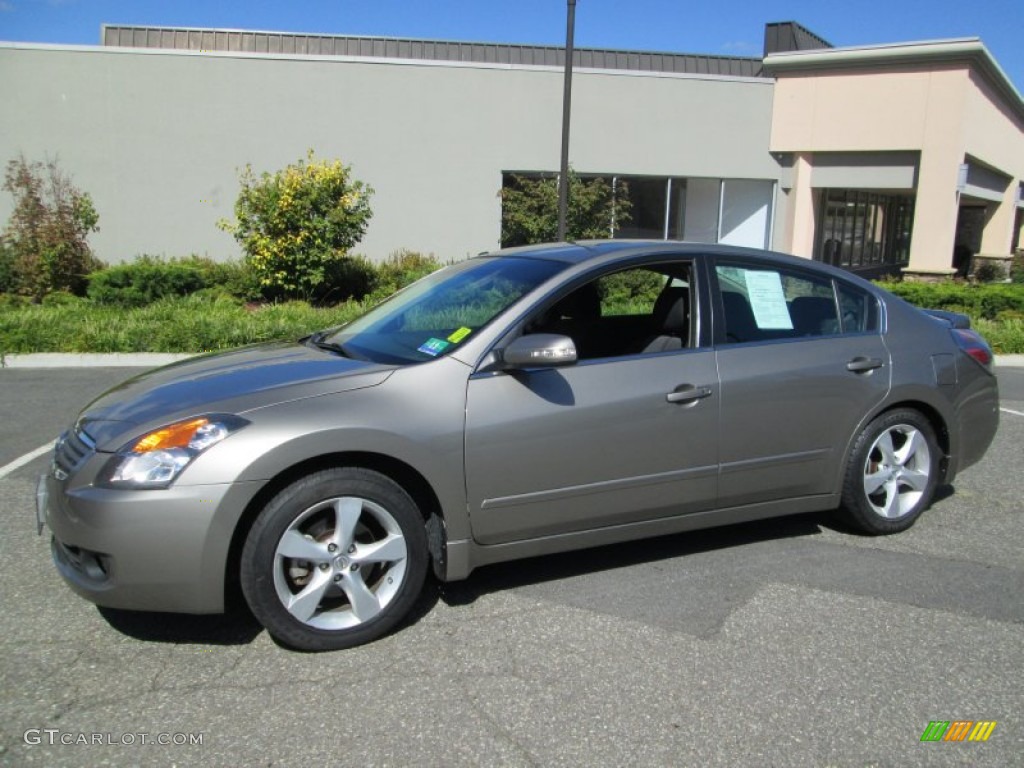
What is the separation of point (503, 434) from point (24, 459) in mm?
4160

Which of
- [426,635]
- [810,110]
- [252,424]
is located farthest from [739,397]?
[810,110]

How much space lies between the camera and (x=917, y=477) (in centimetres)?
463

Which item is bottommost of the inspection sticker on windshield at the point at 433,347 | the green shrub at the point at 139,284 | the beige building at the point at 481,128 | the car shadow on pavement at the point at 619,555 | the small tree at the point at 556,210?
the car shadow on pavement at the point at 619,555

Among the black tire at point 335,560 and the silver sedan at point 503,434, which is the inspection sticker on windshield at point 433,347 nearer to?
the silver sedan at point 503,434

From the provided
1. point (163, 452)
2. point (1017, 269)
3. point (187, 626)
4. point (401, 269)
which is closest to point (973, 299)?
point (401, 269)

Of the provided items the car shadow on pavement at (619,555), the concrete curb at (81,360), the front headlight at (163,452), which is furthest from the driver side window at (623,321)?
the concrete curb at (81,360)

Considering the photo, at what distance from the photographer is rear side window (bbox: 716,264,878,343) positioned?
13.9 feet

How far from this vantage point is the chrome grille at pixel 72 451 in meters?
3.26

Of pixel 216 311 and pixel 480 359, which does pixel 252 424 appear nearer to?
pixel 480 359

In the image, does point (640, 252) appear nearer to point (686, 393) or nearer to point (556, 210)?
point (686, 393)

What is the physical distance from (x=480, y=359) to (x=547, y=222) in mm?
12846

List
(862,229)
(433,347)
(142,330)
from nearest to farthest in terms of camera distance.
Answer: (433,347)
(142,330)
(862,229)

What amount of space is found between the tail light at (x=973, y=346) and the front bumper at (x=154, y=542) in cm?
398

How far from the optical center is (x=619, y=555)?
4.34 m
